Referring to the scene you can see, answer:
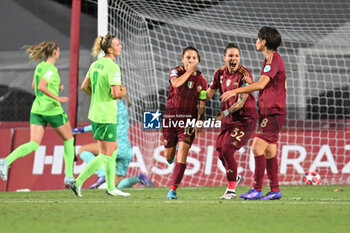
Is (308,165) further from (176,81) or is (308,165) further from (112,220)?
(112,220)

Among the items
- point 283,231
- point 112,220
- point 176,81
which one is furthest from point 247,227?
point 176,81

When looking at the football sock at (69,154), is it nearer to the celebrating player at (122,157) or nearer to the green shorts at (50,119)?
the green shorts at (50,119)

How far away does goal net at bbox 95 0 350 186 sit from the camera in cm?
1035

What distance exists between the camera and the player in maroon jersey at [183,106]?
6.69 metres

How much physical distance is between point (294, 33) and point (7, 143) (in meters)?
5.23

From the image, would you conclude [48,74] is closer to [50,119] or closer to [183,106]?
[50,119]

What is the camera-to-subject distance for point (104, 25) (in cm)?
945

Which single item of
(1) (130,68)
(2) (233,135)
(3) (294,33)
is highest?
(3) (294,33)

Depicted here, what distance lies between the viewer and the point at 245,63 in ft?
41.4

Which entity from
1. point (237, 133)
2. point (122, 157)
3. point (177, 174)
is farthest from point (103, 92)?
point (122, 157)

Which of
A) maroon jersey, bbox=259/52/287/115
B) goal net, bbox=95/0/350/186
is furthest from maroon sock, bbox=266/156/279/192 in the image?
goal net, bbox=95/0/350/186

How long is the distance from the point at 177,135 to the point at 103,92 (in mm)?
899

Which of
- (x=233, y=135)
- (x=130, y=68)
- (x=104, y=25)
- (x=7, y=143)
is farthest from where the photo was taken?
(x=130, y=68)

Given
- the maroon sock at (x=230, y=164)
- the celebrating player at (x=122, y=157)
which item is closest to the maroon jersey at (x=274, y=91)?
the maroon sock at (x=230, y=164)
